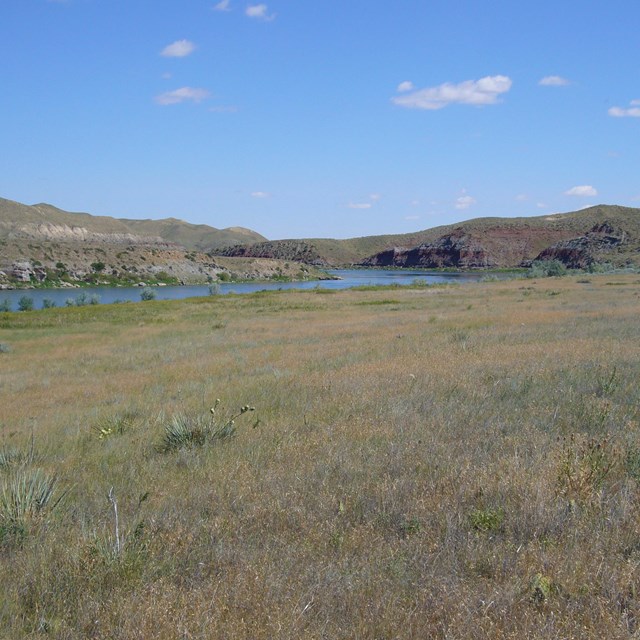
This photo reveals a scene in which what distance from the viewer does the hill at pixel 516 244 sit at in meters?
109

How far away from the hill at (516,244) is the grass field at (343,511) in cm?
9954

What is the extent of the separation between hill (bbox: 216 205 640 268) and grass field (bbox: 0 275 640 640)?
9954cm

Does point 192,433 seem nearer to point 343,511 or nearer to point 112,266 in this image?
point 343,511

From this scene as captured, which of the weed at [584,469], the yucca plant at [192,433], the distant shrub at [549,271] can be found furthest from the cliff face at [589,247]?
the weed at [584,469]

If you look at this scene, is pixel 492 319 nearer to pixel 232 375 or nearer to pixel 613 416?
pixel 232 375

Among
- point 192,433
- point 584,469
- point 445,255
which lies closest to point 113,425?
point 192,433

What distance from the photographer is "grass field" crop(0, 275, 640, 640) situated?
10.4 ft

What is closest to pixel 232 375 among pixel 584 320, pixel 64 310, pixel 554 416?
pixel 554 416

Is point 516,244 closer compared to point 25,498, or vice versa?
point 25,498

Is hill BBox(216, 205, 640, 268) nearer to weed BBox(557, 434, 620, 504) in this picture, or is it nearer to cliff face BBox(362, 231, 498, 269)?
cliff face BBox(362, 231, 498, 269)

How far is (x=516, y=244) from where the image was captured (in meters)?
149

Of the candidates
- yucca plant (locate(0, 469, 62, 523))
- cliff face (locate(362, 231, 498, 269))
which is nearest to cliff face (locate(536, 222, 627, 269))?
cliff face (locate(362, 231, 498, 269))

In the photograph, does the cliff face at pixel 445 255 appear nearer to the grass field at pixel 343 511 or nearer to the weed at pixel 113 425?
the grass field at pixel 343 511

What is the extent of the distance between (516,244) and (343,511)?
154798 mm
